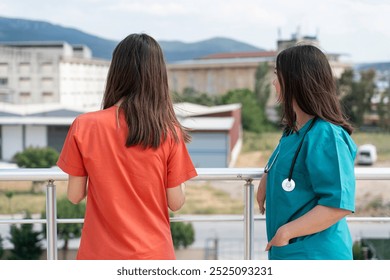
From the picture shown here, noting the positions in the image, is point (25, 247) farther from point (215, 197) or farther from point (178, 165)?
point (178, 165)

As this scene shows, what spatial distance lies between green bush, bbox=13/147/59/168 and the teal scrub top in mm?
29584

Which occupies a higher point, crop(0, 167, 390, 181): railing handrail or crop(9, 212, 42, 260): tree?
crop(0, 167, 390, 181): railing handrail

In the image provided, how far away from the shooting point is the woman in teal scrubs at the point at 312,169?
0.88m

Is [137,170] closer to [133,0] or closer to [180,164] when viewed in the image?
[180,164]

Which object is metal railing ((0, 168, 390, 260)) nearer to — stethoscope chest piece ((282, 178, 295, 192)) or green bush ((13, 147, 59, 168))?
stethoscope chest piece ((282, 178, 295, 192))

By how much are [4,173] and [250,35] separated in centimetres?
5500

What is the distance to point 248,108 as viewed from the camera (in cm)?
3903

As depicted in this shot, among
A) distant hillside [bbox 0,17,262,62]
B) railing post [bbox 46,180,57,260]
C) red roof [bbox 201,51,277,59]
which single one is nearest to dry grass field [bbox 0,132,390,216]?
red roof [bbox 201,51,277,59]

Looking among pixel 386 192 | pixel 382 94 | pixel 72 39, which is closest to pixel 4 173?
pixel 386 192

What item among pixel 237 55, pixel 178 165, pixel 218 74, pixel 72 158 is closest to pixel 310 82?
pixel 178 165

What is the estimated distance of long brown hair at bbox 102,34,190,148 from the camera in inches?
35.4

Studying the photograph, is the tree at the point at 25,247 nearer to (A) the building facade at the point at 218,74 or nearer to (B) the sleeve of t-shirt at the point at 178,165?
(B) the sleeve of t-shirt at the point at 178,165

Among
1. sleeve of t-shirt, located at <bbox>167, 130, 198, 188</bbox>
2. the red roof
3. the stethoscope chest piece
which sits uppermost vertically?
the red roof

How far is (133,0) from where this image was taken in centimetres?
5494
